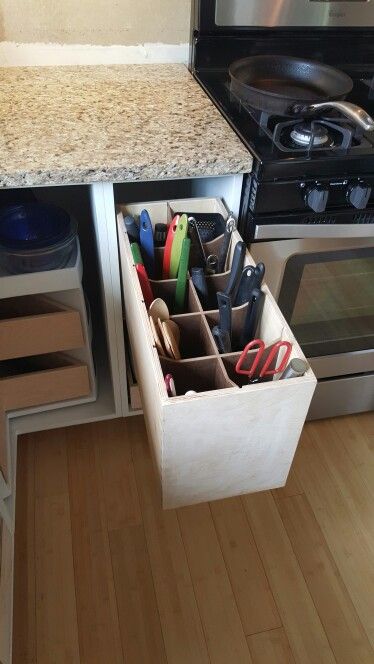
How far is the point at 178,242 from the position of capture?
94cm

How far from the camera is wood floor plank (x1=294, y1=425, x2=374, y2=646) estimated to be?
1186mm

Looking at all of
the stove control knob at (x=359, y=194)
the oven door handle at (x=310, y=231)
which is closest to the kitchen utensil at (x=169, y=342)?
the oven door handle at (x=310, y=231)

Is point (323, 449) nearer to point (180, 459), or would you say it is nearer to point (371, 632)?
point (371, 632)

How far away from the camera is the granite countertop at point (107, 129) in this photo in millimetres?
916

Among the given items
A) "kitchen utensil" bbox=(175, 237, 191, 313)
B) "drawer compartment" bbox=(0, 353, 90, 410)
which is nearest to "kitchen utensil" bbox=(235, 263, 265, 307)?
"kitchen utensil" bbox=(175, 237, 191, 313)

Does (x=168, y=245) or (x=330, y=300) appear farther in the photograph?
(x=330, y=300)

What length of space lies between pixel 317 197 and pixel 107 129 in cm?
45

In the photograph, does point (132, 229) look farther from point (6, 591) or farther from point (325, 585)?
point (325, 585)

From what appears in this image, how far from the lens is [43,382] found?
49.8 inches

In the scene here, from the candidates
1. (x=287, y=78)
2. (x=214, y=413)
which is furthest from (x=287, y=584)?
(x=287, y=78)

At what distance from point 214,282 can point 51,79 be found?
72 cm

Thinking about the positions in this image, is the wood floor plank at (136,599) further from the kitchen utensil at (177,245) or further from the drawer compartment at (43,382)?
the kitchen utensil at (177,245)

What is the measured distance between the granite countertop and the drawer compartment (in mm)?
518

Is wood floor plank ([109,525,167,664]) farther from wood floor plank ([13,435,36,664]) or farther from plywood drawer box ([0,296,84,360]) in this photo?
plywood drawer box ([0,296,84,360])
